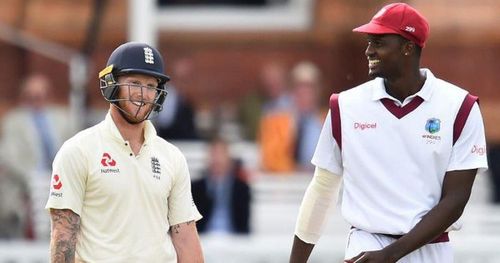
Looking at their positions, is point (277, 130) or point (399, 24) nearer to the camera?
point (399, 24)

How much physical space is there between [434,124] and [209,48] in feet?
33.6

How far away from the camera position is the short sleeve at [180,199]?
726 centimetres

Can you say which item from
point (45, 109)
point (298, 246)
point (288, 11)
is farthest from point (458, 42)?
point (298, 246)

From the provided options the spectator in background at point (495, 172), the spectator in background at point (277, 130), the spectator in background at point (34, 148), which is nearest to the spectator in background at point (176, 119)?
the spectator in background at point (277, 130)

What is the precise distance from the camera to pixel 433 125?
732cm

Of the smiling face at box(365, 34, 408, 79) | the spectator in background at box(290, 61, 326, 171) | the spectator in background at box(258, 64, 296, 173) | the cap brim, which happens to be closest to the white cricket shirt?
the smiling face at box(365, 34, 408, 79)

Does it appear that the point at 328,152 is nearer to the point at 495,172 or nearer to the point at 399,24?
the point at 399,24

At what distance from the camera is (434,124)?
7316 millimetres

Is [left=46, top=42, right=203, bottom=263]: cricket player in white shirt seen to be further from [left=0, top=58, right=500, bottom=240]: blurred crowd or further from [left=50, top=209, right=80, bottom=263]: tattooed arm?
[left=0, top=58, right=500, bottom=240]: blurred crowd

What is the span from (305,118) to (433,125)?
7494 mm

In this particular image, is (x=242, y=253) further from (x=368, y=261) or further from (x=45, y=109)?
(x=368, y=261)

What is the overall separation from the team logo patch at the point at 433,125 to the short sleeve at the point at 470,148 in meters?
0.10

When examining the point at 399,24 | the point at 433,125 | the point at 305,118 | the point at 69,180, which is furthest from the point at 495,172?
the point at 69,180

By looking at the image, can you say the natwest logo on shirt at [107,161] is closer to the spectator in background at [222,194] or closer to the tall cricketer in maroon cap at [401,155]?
the tall cricketer in maroon cap at [401,155]
